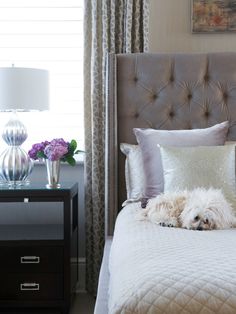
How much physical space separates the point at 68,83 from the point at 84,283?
1.36 metres

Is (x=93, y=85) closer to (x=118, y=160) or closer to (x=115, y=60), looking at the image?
(x=115, y=60)

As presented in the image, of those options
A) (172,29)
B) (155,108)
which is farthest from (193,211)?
(172,29)

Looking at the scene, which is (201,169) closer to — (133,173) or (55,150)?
(133,173)

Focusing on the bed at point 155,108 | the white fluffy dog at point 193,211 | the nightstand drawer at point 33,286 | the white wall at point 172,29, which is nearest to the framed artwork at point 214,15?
the white wall at point 172,29

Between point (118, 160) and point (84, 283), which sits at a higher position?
point (118, 160)

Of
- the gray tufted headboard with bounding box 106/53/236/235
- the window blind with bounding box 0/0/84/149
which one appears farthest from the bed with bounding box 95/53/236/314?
the window blind with bounding box 0/0/84/149

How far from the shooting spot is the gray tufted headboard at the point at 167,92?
8.16 ft

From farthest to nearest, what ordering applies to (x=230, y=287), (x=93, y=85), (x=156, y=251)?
(x=93, y=85), (x=156, y=251), (x=230, y=287)

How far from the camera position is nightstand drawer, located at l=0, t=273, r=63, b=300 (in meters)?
2.29

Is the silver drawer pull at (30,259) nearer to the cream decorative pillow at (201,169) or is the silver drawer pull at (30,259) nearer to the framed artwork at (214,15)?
the cream decorative pillow at (201,169)

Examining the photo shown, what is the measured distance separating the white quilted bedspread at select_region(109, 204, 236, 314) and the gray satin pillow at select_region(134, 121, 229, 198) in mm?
831

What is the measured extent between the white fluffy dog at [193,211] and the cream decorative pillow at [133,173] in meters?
0.46

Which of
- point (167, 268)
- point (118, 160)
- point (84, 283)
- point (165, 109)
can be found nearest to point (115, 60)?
point (165, 109)

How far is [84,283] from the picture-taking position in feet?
9.14
